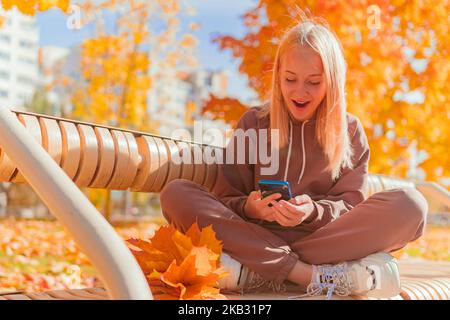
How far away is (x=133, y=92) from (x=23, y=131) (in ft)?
28.6

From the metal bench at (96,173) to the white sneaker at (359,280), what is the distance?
0.05 m

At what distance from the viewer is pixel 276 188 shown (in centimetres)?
162

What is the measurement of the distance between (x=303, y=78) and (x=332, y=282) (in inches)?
26.7

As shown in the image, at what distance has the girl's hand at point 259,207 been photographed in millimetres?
1623

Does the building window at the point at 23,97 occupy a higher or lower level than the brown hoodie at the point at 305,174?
higher

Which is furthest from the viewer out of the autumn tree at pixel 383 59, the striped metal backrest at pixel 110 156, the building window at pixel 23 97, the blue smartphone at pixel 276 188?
the building window at pixel 23 97

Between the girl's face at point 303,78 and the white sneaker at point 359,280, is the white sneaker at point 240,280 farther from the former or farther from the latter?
the girl's face at point 303,78

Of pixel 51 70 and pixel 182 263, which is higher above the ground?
pixel 51 70

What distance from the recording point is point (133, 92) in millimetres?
9719

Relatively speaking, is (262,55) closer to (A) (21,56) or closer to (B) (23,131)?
(B) (23,131)

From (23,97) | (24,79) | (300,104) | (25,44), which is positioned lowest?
(300,104)

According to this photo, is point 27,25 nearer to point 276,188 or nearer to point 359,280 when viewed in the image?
Result: point 276,188

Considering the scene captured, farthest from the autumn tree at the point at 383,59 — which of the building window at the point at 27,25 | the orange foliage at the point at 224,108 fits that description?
the building window at the point at 27,25

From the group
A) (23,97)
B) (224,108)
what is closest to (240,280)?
(224,108)
